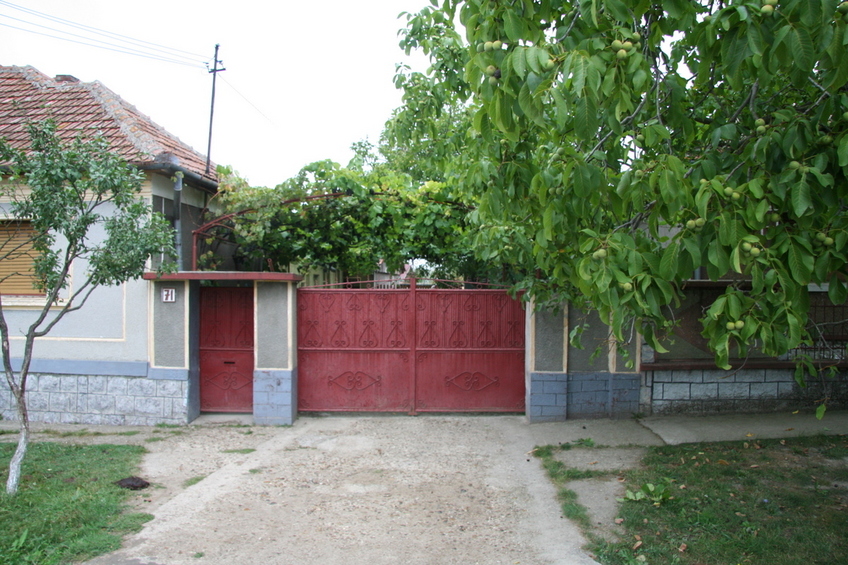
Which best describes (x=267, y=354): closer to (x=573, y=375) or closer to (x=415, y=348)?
(x=415, y=348)

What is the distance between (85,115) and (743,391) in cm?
997

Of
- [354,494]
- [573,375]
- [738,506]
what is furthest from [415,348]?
[738,506]

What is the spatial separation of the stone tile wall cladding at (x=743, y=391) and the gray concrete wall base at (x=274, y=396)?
468 cm

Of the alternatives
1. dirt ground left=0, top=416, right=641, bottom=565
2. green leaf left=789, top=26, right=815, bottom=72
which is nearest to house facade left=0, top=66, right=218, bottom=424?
dirt ground left=0, top=416, right=641, bottom=565

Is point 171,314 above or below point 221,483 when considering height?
above

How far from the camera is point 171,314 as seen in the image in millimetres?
8070

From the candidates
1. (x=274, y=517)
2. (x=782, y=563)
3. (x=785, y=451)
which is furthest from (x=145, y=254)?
(x=785, y=451)

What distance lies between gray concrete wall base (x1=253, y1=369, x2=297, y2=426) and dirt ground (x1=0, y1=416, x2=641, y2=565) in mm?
188

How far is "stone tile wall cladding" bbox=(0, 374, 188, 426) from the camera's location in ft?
26.5

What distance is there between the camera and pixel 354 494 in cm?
565

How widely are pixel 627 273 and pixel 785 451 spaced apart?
14.7 feet

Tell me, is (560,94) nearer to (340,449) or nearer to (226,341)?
(340,449)

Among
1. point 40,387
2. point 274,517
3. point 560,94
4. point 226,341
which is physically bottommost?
point 274,517

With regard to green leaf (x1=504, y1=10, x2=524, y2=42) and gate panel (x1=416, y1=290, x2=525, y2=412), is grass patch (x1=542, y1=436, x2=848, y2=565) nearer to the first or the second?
gate panel (x1=416, y1=290, x2=525, y2=412)
